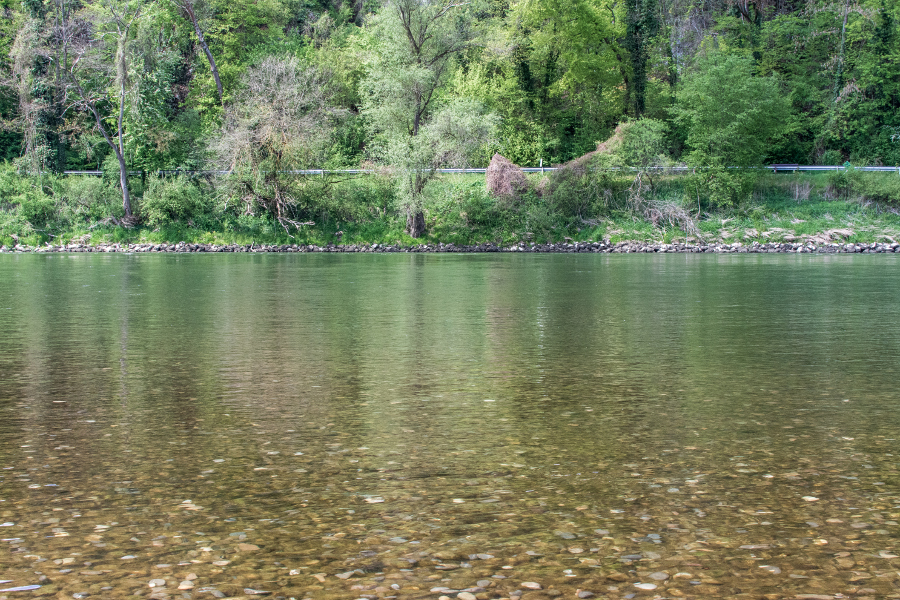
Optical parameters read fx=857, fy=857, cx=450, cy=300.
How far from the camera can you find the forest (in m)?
57.7

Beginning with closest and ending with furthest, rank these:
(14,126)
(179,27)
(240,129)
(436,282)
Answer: (436,282), (240,129), (14,126), (179,27)

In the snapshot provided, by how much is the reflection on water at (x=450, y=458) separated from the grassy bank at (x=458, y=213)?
39.9 m

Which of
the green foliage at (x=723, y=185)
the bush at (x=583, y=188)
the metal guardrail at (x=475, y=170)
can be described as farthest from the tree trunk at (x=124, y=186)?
the green foliage at (x=723, y=185)

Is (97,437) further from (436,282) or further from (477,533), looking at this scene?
(436,282)

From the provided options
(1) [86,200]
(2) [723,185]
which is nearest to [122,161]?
(1) [86,200]

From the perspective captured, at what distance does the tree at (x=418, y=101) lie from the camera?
54.4 meters

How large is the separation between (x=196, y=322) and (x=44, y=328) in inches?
122

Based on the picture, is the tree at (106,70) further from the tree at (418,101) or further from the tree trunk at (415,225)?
the tree trunk at (415,225)

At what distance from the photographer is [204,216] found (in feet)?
198

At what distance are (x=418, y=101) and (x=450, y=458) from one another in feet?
167

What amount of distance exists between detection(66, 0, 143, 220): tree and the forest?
9.7 inches

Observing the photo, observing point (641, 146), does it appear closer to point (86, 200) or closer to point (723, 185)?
point (723, 185)

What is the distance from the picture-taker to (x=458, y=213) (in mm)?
59594

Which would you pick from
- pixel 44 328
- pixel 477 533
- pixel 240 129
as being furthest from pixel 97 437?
pixel 240 129
